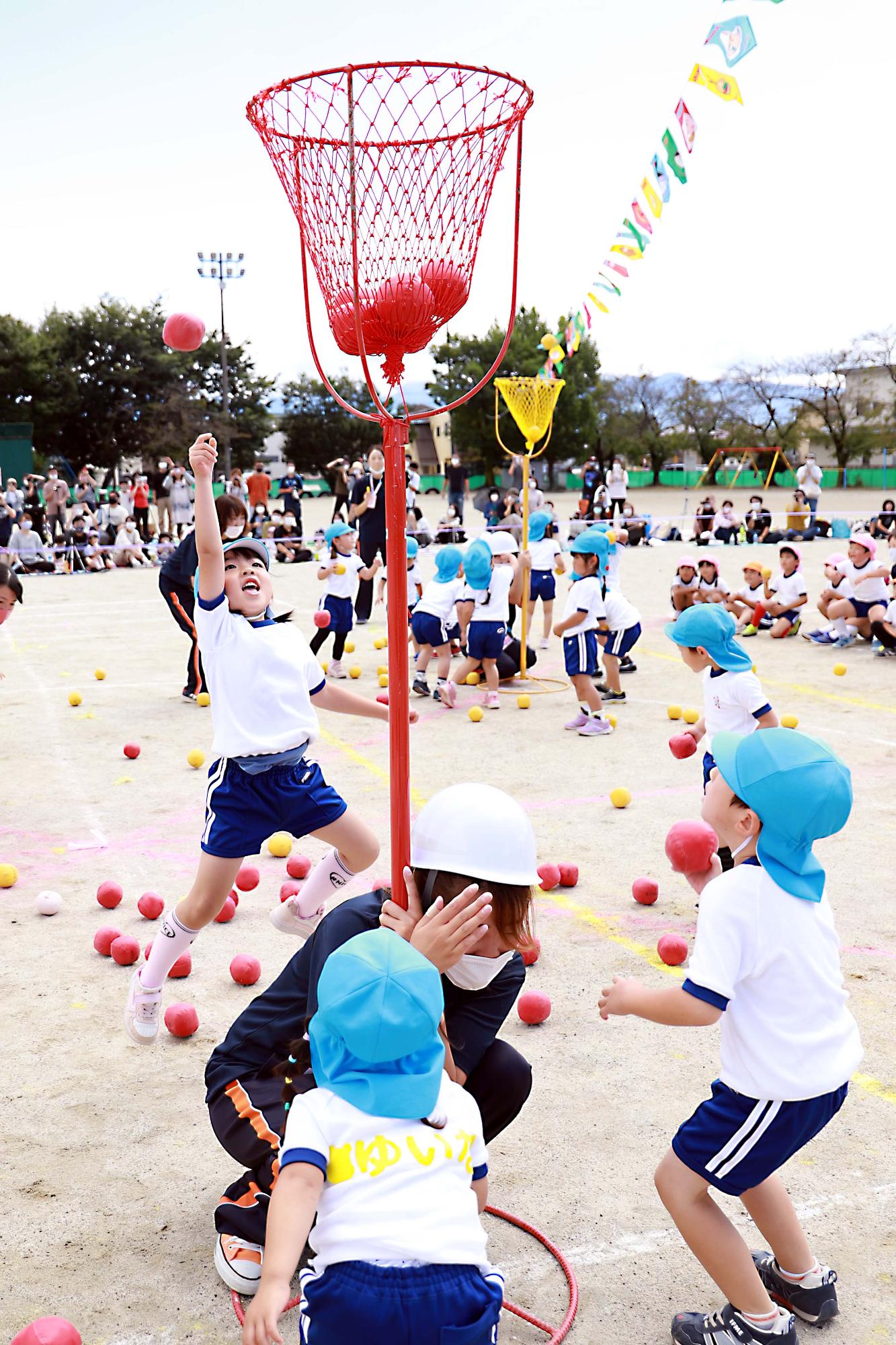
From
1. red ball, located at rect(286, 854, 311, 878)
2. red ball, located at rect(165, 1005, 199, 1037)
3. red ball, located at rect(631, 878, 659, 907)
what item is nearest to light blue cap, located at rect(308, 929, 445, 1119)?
red ball, located at rect(165, 1005, 199, 1037)

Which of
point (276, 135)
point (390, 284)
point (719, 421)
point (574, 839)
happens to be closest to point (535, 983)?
point (574, 839)

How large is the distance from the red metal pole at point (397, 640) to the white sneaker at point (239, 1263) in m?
1.05

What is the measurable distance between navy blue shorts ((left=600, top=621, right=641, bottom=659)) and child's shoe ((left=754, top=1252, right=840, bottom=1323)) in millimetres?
7464

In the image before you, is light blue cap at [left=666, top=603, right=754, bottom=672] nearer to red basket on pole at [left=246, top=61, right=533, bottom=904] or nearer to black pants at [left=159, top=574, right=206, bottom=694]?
red basket on pole at [left=246, top=61, right=533, bottom=904]

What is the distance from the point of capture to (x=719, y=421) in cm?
6344

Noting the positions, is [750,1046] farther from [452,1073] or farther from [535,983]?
[535,983]

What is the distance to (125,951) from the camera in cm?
511

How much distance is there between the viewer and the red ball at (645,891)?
5.77 metres

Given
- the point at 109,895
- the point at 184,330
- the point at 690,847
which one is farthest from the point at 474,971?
the point at 109,895

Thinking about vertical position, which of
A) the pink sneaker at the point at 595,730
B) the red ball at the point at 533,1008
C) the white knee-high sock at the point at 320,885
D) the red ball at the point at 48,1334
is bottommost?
the pink sneaker at the point at 595,730

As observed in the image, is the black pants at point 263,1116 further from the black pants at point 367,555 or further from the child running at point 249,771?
the black pants at point 367,555

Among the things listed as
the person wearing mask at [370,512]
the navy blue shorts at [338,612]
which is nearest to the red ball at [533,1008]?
the navy blue shorts at [338,612]

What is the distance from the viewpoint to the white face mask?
2.88 metres

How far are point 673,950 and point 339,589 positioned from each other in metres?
7.06
